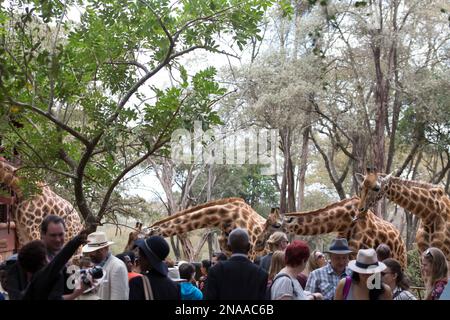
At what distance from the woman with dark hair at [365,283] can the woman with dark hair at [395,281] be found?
87cm

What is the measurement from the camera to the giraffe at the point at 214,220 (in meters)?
15.2

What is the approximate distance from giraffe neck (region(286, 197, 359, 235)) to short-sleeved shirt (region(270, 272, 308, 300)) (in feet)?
25.9

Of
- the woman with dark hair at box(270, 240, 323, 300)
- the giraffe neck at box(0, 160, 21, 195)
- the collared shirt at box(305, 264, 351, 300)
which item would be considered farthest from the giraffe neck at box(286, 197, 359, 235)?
the woman with dark hair at box(270, 240, 323, 300)

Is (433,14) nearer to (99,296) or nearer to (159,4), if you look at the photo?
(159,4)

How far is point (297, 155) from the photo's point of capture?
33.8m

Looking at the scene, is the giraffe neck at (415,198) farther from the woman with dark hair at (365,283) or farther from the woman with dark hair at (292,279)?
the woman with dark hair at (365,283)

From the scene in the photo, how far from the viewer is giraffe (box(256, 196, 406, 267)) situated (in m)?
14.7

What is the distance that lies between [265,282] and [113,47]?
4.06m

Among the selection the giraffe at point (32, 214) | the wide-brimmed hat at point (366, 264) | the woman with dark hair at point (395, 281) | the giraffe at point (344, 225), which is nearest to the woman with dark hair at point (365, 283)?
the wide-brimmed hat at point (366, 264)

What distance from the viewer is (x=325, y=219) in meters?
15.0

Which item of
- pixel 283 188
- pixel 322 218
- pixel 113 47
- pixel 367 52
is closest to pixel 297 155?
pixel 283 188

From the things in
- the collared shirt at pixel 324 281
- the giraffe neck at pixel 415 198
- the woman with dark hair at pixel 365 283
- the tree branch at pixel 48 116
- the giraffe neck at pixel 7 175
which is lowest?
the collared shirt at pixel 324 281

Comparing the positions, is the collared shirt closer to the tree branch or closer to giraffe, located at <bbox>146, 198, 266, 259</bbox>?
the tree branch

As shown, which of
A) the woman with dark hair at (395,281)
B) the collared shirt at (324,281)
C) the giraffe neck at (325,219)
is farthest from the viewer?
the giraffe neck at (325,219)
